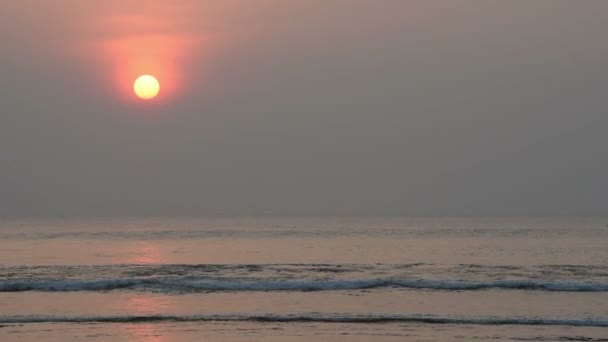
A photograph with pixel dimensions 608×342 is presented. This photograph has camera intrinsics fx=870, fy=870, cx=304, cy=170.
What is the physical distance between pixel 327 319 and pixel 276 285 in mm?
8233

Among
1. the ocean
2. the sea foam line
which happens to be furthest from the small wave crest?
the sea foam line

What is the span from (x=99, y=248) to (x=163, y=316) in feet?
104

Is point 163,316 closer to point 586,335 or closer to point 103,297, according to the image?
point 103,297

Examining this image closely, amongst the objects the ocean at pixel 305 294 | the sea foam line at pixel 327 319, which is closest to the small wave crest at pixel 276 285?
the ocean at pixel 305 294

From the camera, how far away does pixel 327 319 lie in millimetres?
21031

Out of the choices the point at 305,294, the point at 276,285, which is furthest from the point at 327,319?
the point at 276,285

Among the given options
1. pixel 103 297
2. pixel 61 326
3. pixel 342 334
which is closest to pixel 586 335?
pixel 342 334

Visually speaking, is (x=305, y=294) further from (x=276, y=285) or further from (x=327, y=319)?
(x=327, y=319)

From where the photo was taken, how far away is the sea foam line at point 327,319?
20.5 meters

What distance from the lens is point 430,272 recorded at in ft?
110

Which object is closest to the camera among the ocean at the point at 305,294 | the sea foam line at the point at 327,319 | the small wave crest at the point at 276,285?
the ocean at the point at 305,294

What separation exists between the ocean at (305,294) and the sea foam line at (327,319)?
29mm

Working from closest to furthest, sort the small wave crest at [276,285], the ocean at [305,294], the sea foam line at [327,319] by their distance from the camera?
the ocean at [305,294] < the sea foam line at [327,319] < the small wave crest at [276,285]

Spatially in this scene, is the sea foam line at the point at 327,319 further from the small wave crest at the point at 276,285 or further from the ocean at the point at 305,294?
the small wave crest at the point at 276,285
